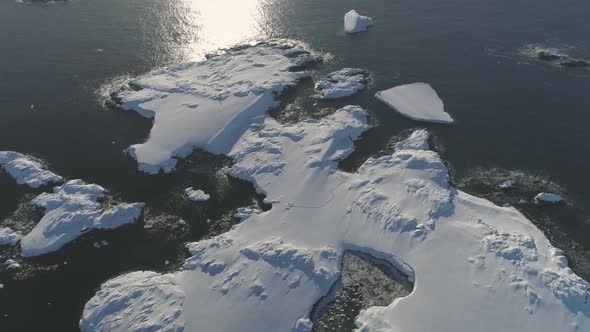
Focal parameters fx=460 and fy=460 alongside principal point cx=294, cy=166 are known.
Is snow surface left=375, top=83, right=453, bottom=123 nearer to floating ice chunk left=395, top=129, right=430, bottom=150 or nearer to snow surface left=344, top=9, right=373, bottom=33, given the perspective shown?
floating ice chunk left=395, top=129, right=430, bottom=150

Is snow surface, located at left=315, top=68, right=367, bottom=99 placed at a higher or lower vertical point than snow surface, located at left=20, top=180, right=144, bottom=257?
higher

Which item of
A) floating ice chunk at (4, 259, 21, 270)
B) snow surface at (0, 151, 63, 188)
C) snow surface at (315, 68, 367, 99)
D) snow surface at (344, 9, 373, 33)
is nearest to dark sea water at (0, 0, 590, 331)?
floating ice chunk at (4, 259, 21, 270)

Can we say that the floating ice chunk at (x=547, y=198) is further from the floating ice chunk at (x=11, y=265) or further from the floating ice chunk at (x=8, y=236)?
the floating ice chunk at (x=8, y=236)

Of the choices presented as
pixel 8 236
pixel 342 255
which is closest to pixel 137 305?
pixel 8 236

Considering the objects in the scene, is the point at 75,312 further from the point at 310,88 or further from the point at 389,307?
the point at 310,88

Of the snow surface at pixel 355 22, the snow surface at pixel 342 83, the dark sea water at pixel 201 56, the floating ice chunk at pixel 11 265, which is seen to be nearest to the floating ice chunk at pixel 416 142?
the dark sea water at pixel 201 56
